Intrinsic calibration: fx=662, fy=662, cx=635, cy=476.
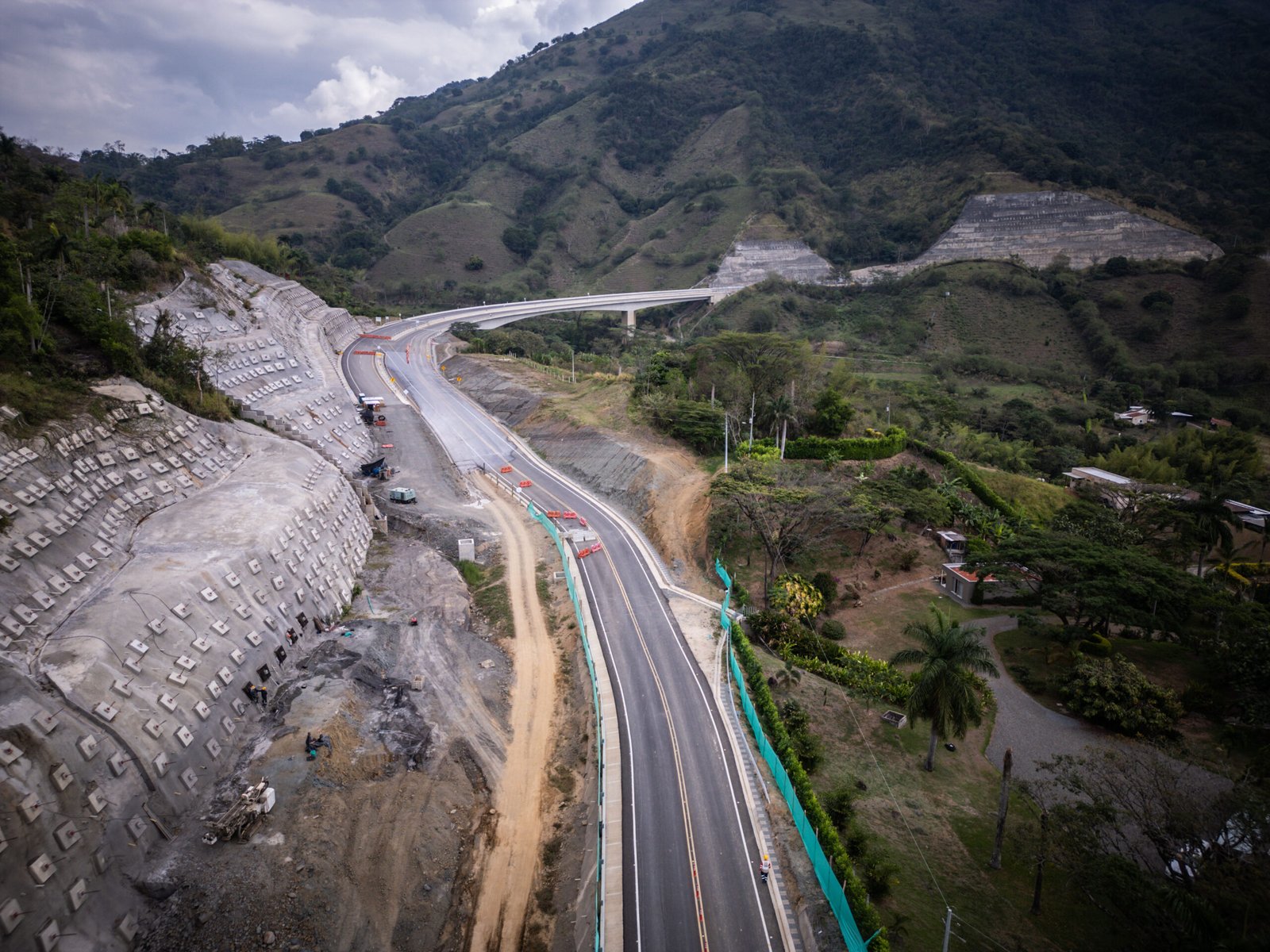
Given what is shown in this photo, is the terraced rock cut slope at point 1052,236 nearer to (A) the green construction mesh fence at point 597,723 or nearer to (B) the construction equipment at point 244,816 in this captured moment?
(A) the green construction mesh fence at point 597,723

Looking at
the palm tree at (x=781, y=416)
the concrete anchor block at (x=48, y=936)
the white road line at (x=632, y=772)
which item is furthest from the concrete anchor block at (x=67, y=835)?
the palm tree at (x=781, y=416)

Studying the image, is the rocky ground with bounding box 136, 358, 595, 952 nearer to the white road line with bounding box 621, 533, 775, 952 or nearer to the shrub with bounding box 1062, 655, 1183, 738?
the white road line with bounding box 621, 533, 775, 952

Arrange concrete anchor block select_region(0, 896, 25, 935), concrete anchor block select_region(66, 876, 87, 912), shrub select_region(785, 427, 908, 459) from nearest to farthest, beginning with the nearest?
concrete anchor block select_region(0, 896, 25, 935)
concrete anchor block select_region(66, 876, 87, 912)
shrub select_region(785, 427, 908, 459)

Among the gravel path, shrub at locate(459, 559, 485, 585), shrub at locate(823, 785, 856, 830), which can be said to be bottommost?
the gravel path

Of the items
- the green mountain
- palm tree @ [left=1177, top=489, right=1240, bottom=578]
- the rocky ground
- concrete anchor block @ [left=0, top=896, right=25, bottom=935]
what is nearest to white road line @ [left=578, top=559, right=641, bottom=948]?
the rocky ground

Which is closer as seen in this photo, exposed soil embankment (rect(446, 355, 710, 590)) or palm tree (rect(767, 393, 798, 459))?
exposed soil embankment (rect(446, 355, 710, 590))

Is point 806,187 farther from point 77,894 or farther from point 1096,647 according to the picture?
point 77,894

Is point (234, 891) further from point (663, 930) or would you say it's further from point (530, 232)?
point (530, 232)
